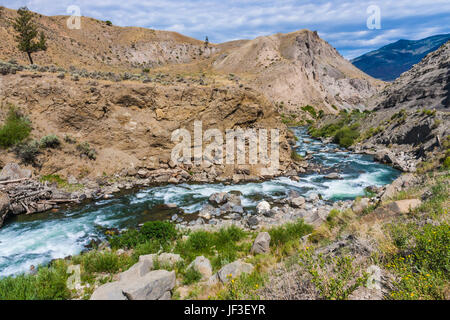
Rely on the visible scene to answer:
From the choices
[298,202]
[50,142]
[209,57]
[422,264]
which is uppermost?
[209,57]

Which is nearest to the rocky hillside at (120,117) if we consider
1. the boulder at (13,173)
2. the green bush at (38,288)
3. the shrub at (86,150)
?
the shrub at (86,150)

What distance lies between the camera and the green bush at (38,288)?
14.9 ft

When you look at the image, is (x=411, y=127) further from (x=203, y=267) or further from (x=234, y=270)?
(x=203, y=267)

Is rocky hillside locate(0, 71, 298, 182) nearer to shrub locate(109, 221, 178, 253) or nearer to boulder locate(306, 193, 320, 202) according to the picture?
boulder locate(306, 193, 320, 202)

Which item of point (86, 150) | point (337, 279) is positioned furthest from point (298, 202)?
point (86, 150)

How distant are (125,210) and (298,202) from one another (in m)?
9.94

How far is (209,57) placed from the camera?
88.6 metres

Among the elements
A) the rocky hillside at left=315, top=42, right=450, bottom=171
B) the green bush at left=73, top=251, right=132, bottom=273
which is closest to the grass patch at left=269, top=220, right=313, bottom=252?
the green bush at left=73, top=251, right=132, bottom=273

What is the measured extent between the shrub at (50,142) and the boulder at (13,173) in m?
2.02

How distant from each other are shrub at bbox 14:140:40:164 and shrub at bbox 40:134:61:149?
0.47m

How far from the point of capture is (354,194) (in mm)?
14578

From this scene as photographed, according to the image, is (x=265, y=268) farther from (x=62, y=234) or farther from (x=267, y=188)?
(x=267, y=188)
